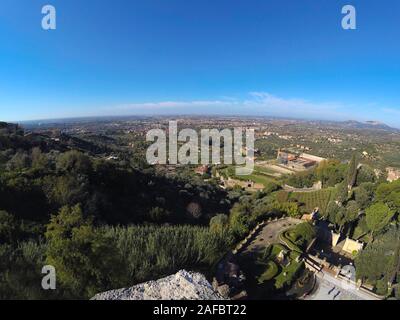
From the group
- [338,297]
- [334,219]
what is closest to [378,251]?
[338,297]

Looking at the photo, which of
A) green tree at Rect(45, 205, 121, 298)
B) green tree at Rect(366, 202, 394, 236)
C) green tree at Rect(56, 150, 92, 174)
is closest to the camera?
green tree at Rect(45, 205, 121, 298)

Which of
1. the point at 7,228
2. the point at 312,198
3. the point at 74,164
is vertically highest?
the point at 74,164

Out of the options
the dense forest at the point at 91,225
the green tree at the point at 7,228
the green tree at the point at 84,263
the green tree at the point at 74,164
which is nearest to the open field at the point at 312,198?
the dense forest at the point at 91,225

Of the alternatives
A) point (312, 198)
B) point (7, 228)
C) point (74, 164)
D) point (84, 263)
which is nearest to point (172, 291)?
point (84, 263)

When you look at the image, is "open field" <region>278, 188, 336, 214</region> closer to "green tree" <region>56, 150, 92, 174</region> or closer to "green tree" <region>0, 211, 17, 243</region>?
"green tree" <region>56, 150, 92, 174</region>

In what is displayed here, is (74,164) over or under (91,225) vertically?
over

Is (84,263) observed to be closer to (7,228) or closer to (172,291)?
(172,291)

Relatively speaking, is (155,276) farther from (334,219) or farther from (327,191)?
(327,191)

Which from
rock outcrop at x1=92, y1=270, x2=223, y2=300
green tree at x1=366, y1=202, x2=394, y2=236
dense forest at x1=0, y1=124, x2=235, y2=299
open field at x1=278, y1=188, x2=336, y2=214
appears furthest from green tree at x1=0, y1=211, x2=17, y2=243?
green tree at x1=366, y1=202, x2=394, y2=236
